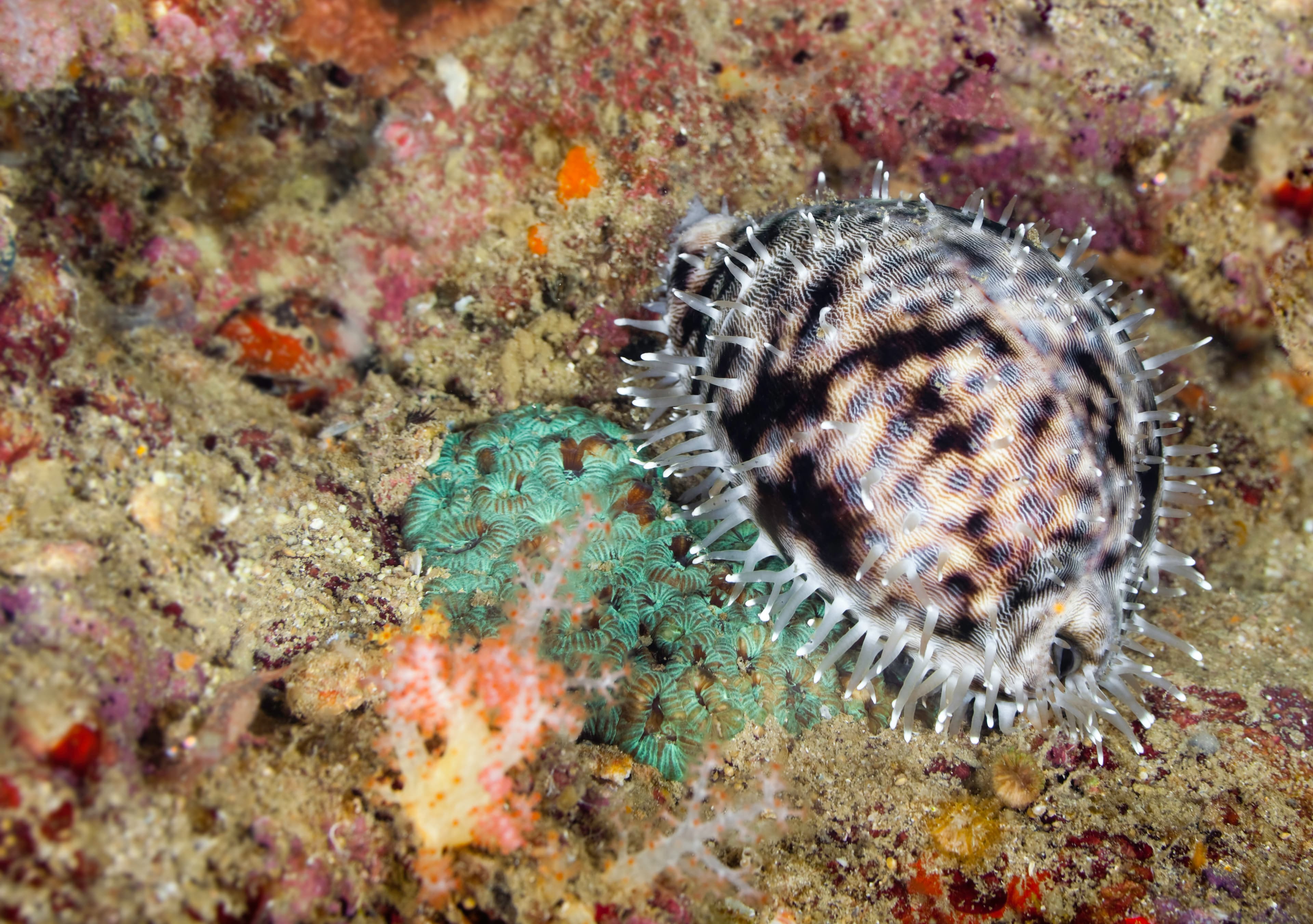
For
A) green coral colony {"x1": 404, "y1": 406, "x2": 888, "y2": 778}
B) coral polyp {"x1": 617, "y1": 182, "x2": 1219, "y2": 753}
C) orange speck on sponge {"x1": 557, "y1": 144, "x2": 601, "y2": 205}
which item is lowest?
Answer: green coral colony {"x1": 404, "y1": 406, "x2": 888, "y2": 778}

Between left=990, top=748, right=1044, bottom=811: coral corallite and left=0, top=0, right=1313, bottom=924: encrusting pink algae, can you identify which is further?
left=990, top=748, right=1044, bottom=811: coral corallite

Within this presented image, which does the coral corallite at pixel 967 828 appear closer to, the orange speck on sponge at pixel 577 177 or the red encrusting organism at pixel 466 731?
the red encrusting organism at pixel 466 731

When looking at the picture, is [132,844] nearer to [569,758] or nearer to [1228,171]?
[569,758]

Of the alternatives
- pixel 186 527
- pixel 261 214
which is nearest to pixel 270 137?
pixel 261 214

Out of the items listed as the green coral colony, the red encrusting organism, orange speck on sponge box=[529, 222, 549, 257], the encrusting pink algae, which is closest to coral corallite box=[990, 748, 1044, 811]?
the encrusting pink algae

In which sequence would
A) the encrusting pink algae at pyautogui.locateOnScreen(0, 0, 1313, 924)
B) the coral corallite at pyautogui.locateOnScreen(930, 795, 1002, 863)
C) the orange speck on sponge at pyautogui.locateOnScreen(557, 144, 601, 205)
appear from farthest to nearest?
the orange speck on sponge at pyautogui.locateOnScreen(557, 144, 601, 205) → the coral corallite at pyautogui.locateOnScreen(930, 795, 1002, 863) → the encrusting pink algae at pyautogui.locateOnScreen(0, 0, 1313, 924)

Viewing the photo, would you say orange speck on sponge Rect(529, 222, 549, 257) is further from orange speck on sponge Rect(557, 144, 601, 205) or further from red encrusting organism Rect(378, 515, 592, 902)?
red encrusting organism Rect(378, 515, 592, 902)
